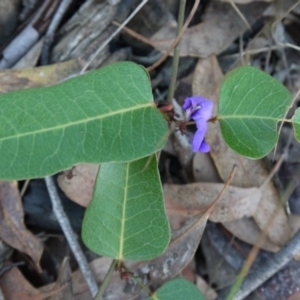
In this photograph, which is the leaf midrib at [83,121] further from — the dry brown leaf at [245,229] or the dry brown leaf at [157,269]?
the dry brown leaf at [245,229]

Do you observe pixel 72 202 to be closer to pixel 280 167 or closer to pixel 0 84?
pixel 0 84

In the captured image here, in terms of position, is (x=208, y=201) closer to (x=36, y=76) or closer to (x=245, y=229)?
(x=245, y=229)

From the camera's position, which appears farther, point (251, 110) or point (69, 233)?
point (69, 233)

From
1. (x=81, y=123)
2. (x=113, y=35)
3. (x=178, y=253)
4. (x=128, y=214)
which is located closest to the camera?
(x=81, y=123)

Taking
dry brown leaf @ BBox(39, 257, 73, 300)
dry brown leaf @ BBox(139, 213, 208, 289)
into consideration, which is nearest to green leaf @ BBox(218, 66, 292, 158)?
dry brown leaf @ BBox(139, 213, 208, 289)

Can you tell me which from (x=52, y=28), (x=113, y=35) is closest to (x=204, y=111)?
(x=113, y=35)

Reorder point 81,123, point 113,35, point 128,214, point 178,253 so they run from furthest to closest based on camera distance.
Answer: point 113,35
point 178,253
point 128,214
point 81,123

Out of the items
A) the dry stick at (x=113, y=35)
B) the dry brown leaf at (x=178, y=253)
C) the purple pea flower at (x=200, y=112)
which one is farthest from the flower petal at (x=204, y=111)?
the dry stick at (x=113, y=35)

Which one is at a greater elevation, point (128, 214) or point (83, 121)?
point (83, 121)
